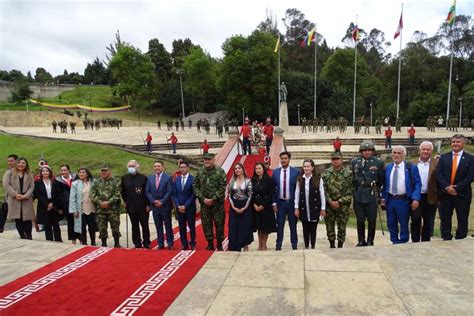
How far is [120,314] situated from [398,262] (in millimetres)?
3138

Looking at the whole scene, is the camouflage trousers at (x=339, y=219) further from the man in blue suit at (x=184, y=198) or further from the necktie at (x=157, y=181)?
the necktie at (x=157, y=181)

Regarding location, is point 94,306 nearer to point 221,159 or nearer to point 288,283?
point 288,283

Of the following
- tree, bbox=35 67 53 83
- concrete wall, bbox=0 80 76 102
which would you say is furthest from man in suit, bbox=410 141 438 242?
tree, bbox=35 67 53 83

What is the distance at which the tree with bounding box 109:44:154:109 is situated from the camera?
5788cm

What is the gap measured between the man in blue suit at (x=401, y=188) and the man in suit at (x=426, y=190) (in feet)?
0.56

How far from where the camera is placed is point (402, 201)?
5125 millimetres

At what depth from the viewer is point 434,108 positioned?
4322cm

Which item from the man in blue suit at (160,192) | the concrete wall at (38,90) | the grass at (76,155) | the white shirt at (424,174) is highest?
the concrete wall at (38,90)

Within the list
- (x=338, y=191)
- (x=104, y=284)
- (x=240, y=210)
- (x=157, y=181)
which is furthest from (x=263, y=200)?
(x=104, y=284)

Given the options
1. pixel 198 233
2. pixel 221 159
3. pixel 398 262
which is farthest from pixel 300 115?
pixel 398 262

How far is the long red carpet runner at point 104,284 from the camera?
3260mm

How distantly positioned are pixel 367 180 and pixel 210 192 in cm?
239

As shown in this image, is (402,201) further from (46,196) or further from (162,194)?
(46,196)

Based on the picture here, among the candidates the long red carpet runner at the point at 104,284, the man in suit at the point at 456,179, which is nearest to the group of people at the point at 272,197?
the man in suit at the point at 456,179
